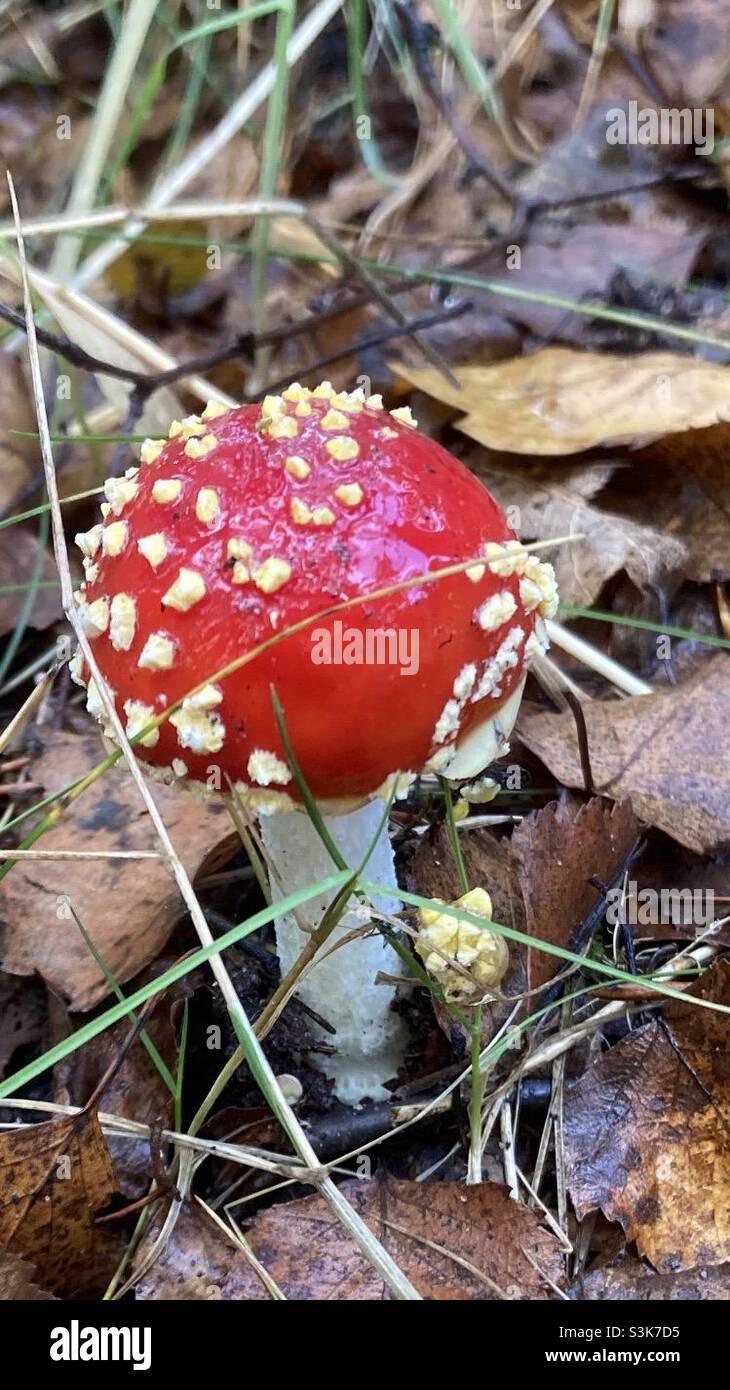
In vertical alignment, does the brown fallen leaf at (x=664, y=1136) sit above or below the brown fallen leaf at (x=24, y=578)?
below

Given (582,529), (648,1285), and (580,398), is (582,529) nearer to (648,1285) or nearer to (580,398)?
(580,398)

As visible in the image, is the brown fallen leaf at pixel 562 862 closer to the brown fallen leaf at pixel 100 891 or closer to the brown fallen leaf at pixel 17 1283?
the brown fallen leaf at pixel 100 891

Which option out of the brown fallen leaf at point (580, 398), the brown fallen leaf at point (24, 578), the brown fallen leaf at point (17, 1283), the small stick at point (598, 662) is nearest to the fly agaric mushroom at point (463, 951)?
the brown fallen leaf at point (17, 1283)

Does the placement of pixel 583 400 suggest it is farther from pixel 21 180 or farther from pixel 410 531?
pixel 21 180

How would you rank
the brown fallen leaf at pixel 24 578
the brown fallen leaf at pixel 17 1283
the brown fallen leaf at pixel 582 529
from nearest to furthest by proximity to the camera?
the brown fallen leaf at pixel 17 1283 → the brown fallen leaf at pixel 582 529 → the brown fallen leaf at pixel 24 578

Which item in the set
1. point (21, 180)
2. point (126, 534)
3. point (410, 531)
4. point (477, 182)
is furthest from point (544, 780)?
point (21, 180)

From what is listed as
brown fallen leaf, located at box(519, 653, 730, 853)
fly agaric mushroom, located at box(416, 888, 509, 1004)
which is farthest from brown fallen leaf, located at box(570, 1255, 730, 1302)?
brown fallen leaf, located at box(519, 653, 730, 853)

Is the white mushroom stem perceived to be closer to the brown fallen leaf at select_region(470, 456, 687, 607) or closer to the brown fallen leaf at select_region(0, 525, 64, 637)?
the brown fallen leaf at select_region(470, 456, 687, 607)
